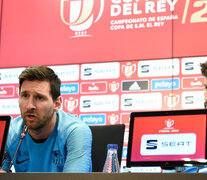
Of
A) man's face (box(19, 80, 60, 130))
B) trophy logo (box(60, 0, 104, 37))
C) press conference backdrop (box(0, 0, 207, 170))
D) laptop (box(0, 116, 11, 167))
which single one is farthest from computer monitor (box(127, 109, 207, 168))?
trophy logo (box(60, 0, 104, 37))

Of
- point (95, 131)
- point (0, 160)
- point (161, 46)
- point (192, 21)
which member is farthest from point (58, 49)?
point (0, 160)

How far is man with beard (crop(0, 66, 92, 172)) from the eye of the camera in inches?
80.3

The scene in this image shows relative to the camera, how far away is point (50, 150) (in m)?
2.07

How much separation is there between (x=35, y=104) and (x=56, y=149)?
0.73ft

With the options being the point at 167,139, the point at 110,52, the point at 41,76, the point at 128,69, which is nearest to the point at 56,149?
the point at 41,76

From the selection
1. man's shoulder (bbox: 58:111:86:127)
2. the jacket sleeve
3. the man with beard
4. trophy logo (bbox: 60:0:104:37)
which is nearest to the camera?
the jacket sleeve

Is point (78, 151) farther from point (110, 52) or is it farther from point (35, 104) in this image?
point (110, 52)

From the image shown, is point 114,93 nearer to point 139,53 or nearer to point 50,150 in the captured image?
point 139,53

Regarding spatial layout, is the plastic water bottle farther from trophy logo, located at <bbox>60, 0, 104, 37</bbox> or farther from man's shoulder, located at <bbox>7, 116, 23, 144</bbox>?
trophy logo, located at <bbox>60, 0, 104, 37</bbox>

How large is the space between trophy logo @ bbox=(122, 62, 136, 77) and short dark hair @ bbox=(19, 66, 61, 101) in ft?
5.49

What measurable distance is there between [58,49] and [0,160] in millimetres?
2306

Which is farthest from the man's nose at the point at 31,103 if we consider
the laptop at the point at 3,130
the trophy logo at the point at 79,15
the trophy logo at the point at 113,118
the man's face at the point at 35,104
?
the trophy logo at the point at 79,15

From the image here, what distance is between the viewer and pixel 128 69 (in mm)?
3822

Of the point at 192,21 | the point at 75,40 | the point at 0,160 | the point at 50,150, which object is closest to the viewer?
the point at 0,160
